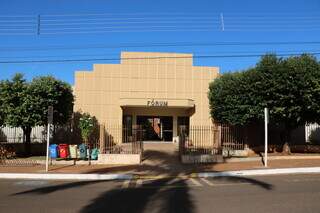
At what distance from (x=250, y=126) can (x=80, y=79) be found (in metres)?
13.0

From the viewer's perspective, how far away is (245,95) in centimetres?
2706

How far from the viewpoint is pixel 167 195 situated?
12695mm

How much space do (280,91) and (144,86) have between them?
1267cm

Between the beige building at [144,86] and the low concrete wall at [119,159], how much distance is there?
1050 centimetres

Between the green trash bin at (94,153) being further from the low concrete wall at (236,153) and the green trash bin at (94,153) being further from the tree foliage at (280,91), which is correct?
the tree foliage at (280,91)

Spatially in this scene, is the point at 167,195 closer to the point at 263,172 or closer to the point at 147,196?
the point at 147,196

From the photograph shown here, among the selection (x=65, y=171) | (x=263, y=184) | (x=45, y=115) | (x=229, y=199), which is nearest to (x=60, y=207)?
(x=229, y=199)

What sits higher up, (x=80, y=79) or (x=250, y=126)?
(x=80, y=79)

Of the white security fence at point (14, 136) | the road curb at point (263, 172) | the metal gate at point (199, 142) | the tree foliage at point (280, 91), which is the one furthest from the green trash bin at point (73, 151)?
the tree foliage at point (280, 91)

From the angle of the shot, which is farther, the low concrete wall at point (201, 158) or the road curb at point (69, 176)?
the low concrete wall at point (201, 158)

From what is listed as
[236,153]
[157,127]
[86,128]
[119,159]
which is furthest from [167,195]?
[157,127]

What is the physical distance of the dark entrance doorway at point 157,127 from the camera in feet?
122

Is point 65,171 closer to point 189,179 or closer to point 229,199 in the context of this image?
point 189,179

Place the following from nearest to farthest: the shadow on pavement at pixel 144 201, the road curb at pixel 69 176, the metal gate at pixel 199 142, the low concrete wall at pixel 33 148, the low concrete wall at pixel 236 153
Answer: the shadow on pavement at pixel 144 201 → the road curb at pixel 69 176 → the metal gate at pixel 199 142 → the low concrete wall at pixel 236 153 → the low concrete wall at pixel 33 148
